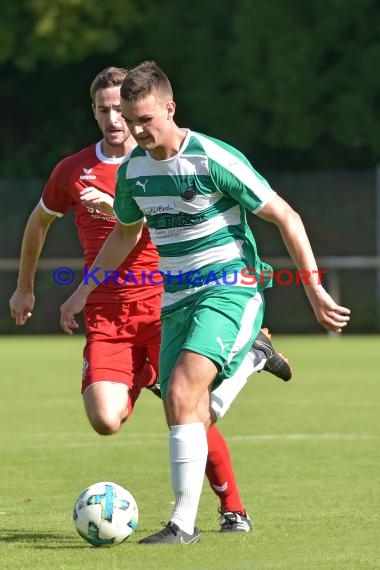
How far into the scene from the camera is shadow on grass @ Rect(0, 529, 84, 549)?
6340mm

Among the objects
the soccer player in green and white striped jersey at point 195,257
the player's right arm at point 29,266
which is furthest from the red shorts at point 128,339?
the soccer player in green and white striped jersey at point 195,257

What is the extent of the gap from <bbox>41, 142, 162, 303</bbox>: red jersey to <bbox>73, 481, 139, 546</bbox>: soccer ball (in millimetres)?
1518

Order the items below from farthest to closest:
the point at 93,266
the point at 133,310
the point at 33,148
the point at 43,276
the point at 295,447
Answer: the point at 33,148, the point at 43,276, the point at 295,447, the point at 133,310, the point at 93,266

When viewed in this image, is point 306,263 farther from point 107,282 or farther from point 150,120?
point 107,282

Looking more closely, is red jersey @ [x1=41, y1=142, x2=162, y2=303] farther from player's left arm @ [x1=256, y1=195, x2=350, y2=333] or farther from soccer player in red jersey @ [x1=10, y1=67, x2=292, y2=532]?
player's left arm @ [x1=256, y1=195, x2=350, y2=333]

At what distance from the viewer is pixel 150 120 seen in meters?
6.26

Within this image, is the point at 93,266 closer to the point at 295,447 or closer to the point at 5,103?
the point at 295,447

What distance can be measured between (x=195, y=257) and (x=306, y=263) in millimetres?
574

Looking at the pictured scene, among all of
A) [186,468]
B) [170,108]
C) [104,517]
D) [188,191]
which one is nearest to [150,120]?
[170,108]

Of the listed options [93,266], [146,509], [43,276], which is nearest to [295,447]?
[146,509]

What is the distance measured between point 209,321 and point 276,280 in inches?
709

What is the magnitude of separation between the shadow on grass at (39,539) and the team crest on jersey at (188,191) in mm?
1700

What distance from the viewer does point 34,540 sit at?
6465mm

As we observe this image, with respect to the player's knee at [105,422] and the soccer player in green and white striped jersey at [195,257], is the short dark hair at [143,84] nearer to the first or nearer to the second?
the soccer player in green and white striped jersey at [195,257]
